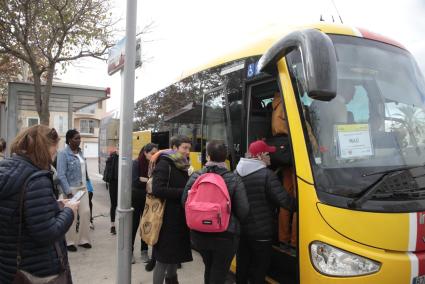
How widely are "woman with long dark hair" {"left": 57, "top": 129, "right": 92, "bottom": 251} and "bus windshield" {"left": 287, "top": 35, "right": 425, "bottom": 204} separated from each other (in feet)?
13.1

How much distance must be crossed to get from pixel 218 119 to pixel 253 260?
2.06 meters

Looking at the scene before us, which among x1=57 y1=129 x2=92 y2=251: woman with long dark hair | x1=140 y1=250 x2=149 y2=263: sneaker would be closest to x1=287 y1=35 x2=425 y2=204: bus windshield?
x1=140 y1=250 x2=149 y2=263: sneaker

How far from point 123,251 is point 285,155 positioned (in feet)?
6.37

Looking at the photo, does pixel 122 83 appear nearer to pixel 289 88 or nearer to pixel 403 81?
pixel 289 88

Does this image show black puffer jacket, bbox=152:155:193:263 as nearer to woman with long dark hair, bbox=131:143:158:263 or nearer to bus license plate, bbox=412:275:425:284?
woman with long dark hair, bbox=131:143:158:263

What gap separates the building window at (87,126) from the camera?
2275 inches

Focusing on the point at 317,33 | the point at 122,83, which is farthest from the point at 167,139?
the point at 317,33

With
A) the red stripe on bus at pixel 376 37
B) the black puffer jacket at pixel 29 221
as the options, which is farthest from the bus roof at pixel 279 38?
the black puffer jacket at pixel 29 221

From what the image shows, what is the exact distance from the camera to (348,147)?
343 centimetres

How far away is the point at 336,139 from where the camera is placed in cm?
348

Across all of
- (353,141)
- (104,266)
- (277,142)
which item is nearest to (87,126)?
(104,266)

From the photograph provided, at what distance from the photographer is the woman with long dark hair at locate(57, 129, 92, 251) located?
20.2 ft

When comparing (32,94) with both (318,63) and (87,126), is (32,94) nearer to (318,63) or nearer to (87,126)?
(318,63)

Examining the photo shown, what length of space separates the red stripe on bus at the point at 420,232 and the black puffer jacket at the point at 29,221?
267 cm
